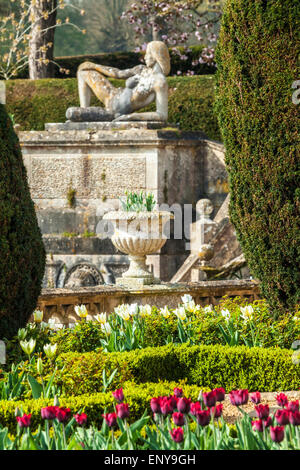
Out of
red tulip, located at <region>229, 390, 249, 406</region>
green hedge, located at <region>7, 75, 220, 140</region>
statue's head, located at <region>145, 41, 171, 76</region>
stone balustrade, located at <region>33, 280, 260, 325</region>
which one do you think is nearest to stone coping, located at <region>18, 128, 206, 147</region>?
statue's head, located at <region>145, 41, 171, 76</region>

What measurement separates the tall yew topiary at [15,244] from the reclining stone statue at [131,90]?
8933 mm

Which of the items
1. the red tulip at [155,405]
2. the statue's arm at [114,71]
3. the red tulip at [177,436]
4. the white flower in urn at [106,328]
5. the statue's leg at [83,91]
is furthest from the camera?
the statue's leg at [83,91]

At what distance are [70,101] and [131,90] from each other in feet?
9.88

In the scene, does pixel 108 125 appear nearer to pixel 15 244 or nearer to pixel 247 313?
pixel 247 313

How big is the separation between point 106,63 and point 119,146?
6.95 meters

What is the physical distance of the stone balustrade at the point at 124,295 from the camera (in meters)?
8.27

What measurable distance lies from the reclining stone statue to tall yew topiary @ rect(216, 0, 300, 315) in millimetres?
7625

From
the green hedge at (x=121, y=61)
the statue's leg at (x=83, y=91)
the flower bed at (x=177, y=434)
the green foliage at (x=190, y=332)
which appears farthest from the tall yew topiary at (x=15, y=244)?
the green hedge at (x=121, y=61)

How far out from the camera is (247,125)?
7.06 m

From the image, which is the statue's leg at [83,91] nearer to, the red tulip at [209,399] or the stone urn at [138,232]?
the stone urn at [138,232]

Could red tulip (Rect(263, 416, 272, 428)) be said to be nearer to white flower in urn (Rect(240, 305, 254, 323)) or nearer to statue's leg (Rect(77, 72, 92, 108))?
white flower in urn (Rect(240, 305, 254, 323))

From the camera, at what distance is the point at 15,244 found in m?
5.93

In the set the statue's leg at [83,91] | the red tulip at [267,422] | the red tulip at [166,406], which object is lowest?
the red tulip at [267,422]
